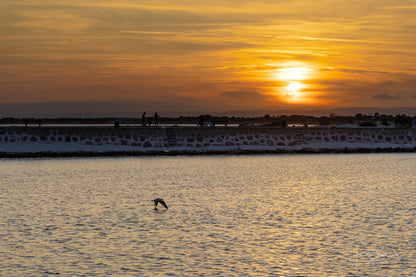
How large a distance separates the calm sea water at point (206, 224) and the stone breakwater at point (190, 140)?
56.3 feet

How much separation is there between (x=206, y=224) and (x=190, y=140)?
127 ft

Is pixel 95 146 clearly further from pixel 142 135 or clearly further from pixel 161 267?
pixel 161 267

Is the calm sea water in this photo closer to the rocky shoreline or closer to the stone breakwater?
the rocky shoreline

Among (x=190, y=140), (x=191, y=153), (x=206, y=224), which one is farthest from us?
(x=190, y=140)

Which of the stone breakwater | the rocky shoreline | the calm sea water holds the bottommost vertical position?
the calm sea water

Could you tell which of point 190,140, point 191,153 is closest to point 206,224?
point 191,153

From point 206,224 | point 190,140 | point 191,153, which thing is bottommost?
point 206,224

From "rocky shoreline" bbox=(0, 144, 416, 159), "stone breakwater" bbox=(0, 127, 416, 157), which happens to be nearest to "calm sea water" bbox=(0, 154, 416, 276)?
"rocky shoreline" bbox=(0, 144, 416, 159)

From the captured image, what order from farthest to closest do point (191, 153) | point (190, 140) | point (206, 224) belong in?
point (190, 140)
point (191, 153)
point (206, 224)

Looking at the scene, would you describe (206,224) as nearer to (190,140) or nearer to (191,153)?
(191,153)

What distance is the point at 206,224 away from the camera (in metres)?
20.2

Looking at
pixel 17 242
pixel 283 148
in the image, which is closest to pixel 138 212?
pixel 17 242

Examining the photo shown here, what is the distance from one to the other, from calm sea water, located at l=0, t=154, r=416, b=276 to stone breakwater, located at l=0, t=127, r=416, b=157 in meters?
17.2

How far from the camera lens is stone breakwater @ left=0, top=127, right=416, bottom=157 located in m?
55.2
